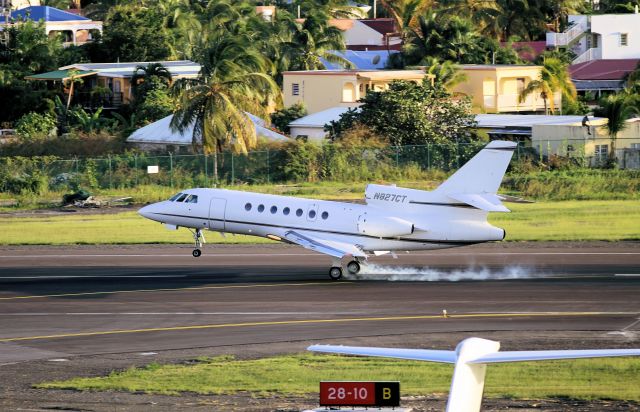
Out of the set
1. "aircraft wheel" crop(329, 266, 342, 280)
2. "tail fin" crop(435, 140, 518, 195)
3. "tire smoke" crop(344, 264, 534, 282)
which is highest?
"tail fin" crop(435, 140, 518, 195)

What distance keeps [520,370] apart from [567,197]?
3944cm

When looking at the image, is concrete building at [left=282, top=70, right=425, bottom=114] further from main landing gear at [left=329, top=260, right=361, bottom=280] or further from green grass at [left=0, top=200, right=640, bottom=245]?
main landing gear at [left=329, top=260, right=361, bottom=280]

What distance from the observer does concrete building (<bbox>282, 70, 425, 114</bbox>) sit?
98.4 m

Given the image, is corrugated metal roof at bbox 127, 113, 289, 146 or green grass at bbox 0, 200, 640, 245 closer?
green grass at bbox 0, 200, 640, 245

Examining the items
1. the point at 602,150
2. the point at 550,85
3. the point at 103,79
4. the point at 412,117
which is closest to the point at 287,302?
the point at 412,117

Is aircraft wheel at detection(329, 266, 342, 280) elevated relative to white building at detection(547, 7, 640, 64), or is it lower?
lower

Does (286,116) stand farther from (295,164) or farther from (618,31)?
(618,31)

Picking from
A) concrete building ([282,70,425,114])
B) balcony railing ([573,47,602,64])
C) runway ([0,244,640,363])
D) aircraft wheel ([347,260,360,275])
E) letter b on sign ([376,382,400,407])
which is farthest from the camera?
balcony railing ([573,47,602,64])

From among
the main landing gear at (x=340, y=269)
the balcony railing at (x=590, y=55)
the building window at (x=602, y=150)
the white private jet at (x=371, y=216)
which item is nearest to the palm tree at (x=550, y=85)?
the building window at (x=602, y=150)

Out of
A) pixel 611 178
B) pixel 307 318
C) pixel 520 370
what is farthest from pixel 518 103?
pixel 520 370

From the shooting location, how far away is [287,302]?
4044 centimetres

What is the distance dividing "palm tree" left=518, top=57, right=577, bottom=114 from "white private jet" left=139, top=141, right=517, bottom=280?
56360mm

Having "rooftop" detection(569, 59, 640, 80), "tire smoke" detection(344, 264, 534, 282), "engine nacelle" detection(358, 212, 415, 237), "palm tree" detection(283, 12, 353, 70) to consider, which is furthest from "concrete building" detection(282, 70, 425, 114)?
"engine nacelle" detection(358, 212, 415, 237)

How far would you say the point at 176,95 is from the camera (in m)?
79.2
